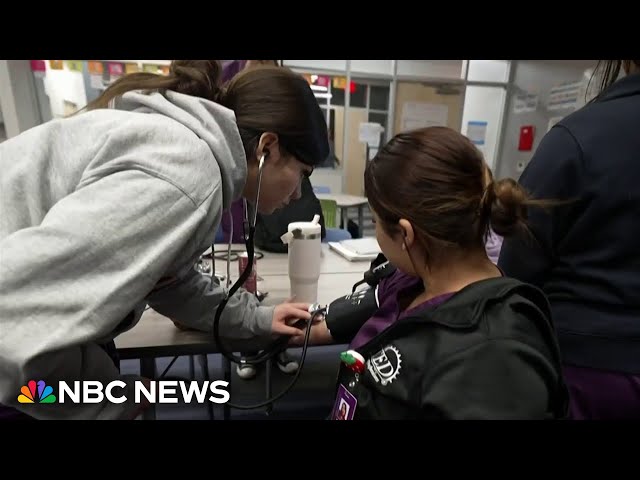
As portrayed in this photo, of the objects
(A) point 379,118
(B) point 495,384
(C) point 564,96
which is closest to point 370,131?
(A) point 379,118

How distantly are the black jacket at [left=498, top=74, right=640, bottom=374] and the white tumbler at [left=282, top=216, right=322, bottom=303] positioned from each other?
504mm

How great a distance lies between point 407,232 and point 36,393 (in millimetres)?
669

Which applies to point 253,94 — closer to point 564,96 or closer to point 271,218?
point 271,218

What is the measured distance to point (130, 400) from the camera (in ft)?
2.50

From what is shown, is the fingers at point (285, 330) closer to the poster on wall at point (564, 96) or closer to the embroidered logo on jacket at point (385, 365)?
the embroidered logo on jacket at point (385, 365)

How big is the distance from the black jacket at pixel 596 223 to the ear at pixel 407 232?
0.27 metres

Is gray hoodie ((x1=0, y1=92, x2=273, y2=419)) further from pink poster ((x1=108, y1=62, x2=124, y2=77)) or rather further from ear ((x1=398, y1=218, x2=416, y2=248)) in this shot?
pink poster ((x1=108, y1=62, x2=124, y2=77))

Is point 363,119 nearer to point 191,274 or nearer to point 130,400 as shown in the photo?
point 191,274

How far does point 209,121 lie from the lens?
2.39ft

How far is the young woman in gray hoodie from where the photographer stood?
0.53m
